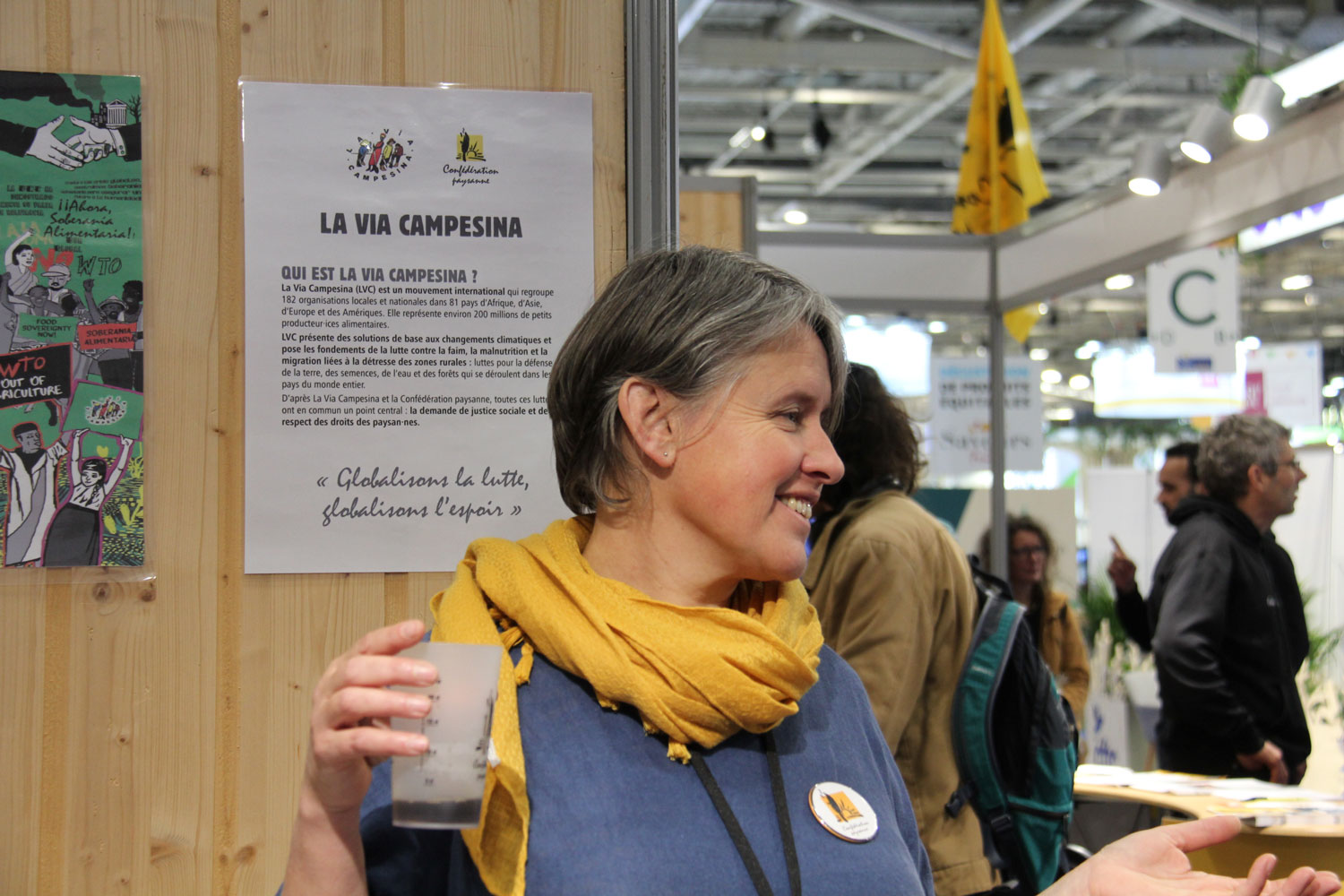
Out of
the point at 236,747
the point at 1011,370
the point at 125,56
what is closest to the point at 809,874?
the point at 236,747

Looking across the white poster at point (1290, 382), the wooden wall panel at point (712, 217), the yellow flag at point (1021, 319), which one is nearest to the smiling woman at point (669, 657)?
the wooden wall panel at point (712, 217)

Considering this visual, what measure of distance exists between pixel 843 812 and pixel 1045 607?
4541 mm

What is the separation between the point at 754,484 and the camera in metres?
1.30

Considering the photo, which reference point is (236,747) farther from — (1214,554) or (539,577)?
(1214,554)

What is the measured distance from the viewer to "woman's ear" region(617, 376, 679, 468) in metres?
1.35

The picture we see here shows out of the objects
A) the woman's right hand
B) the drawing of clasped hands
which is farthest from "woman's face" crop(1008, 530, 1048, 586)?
the woman's right hand

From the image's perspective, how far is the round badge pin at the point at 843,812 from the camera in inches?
Answer: 49.7

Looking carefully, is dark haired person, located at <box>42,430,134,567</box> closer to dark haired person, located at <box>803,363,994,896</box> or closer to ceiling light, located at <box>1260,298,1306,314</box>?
dark haired person, located at <box>803,363,994,896</box>

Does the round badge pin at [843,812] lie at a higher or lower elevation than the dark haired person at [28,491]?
lower

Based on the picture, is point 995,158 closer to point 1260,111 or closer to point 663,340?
point 1260,111

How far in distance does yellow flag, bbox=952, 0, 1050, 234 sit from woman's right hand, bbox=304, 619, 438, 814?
444cm

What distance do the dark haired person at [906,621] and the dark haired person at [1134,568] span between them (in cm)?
299

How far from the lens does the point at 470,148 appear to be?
1.83m

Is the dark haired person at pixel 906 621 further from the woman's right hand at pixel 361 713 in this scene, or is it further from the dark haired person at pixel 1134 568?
the dark haired person at pixel 1134 568
